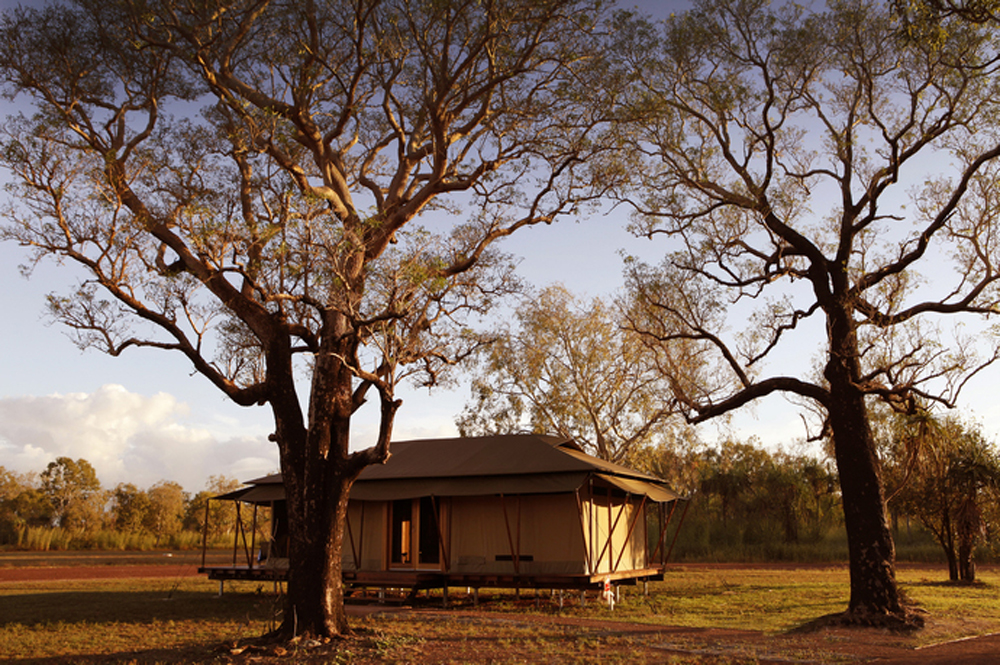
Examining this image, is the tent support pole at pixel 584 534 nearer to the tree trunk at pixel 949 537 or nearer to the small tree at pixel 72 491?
the tree trunk at pixel 949 537

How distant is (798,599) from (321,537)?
11493 millimetres

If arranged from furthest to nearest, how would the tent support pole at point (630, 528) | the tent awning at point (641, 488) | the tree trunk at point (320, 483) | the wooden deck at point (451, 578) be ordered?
1. the tent support pole at point (630, 528)
2. the tent awning at point (641, 488)
3. the wooden deck at point (451, 578)
4. the tree trunk at point (320, 483)

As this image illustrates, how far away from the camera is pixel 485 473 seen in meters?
16.3

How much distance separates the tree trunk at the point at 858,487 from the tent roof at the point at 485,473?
4775mm

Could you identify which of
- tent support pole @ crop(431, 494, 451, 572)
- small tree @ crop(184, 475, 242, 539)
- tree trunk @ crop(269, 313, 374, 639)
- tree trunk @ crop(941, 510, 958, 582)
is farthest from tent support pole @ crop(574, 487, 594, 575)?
small tree @ crop(184, 475, 242, 539)

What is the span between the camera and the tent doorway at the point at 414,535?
58.4ft

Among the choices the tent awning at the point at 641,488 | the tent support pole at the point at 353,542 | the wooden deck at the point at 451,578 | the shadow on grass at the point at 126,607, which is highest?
the tent awning at the point at 641,488

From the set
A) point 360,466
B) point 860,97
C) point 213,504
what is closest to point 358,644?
point 360,466

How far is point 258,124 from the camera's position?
35.7ft

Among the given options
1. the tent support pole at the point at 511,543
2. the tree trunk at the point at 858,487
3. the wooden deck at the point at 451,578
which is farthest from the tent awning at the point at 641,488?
the tree trunk at the point at 858,487

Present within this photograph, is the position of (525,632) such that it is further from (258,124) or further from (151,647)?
(258,124)

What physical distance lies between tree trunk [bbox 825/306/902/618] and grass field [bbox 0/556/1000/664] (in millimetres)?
966

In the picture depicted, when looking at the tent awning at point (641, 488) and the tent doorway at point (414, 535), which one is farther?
the tent doorway at point (414, 535)

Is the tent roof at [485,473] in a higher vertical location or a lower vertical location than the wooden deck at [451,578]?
higher
